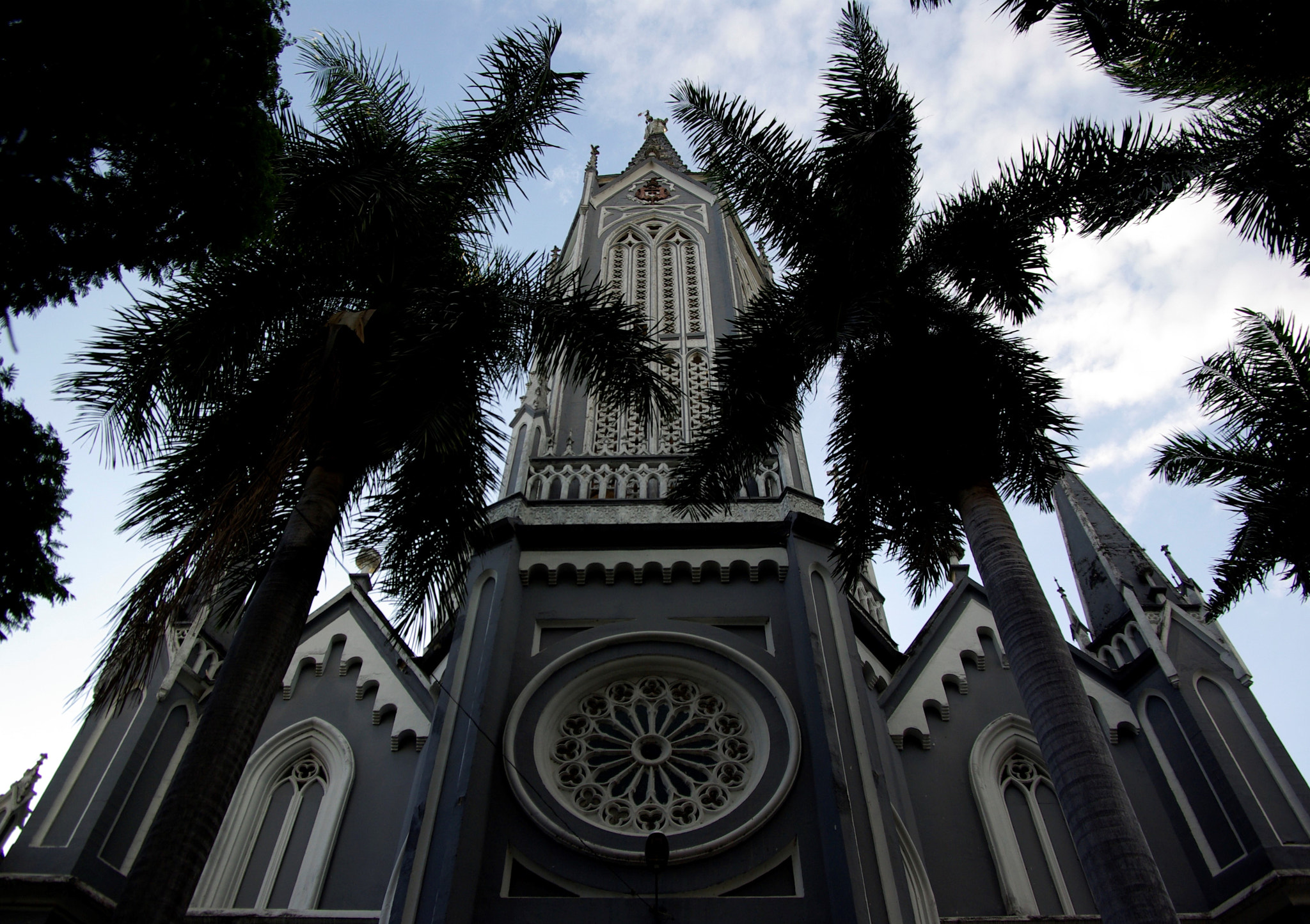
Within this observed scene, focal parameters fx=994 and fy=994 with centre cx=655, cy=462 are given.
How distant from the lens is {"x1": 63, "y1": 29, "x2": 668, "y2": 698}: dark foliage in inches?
320

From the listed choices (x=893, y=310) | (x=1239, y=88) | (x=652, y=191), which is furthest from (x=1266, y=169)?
(x=652, y=191)

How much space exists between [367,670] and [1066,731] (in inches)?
369

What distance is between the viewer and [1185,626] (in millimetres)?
12875

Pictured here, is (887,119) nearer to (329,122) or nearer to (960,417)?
(960,417)

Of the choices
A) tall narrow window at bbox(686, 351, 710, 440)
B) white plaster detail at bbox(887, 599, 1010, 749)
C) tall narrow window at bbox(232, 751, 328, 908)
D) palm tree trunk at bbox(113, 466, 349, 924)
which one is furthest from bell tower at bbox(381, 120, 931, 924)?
palm tree trunk at bbox(113, 466, 349, 924)

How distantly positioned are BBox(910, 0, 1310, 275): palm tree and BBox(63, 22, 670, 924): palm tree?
5107mm

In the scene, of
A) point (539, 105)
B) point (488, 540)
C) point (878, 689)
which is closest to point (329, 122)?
point (539, 105)

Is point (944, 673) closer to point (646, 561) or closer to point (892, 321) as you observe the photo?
point (646, 561)

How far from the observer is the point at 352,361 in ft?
27.3

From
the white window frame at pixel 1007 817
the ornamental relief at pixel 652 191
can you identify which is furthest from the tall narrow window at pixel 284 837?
the ornamental relief at pixel 652 191

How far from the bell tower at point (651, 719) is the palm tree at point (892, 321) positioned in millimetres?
783

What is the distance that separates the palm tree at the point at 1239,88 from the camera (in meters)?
8.73

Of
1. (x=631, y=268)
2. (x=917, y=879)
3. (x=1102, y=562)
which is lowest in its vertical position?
(x=917, y=879)

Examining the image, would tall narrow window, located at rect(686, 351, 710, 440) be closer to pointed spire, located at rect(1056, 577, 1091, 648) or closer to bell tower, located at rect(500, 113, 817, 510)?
bell tower, located at rect(500, 113, 817, 510)
